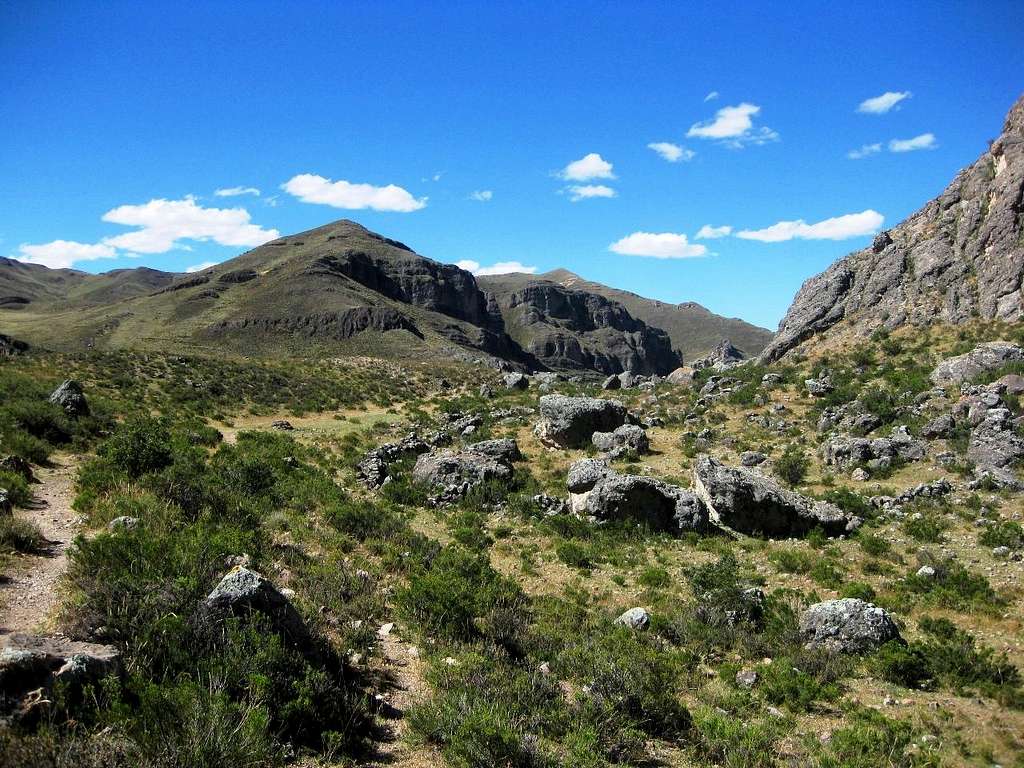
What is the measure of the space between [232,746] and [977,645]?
36.6ft

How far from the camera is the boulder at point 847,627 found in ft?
29.9

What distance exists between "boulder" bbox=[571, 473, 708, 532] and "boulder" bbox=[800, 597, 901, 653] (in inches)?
199

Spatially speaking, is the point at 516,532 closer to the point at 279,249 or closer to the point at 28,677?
the point at 28,677

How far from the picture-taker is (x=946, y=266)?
113 ft

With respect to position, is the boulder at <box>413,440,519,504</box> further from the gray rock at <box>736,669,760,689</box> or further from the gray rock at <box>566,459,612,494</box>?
the gray rock at <box>736,669,760,689</box>

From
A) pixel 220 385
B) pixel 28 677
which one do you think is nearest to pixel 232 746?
pixel 28 677

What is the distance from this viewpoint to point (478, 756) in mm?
5629

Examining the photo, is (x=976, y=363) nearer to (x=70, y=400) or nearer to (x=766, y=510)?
(x=766, y=510)

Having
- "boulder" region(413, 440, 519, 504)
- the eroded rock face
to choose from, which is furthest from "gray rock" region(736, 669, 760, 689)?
"boulder" region(413, 440, 519, 504)

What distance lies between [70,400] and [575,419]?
1942 centimetres

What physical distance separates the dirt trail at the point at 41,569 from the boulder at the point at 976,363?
29615 mm

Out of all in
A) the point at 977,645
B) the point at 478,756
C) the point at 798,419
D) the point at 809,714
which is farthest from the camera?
the point at 798,419

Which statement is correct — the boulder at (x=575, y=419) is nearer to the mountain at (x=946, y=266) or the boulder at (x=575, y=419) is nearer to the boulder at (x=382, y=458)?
the boulder at (x=382, y=458)

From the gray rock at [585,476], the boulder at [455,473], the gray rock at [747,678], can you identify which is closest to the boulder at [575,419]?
the boulder at [455,473]
